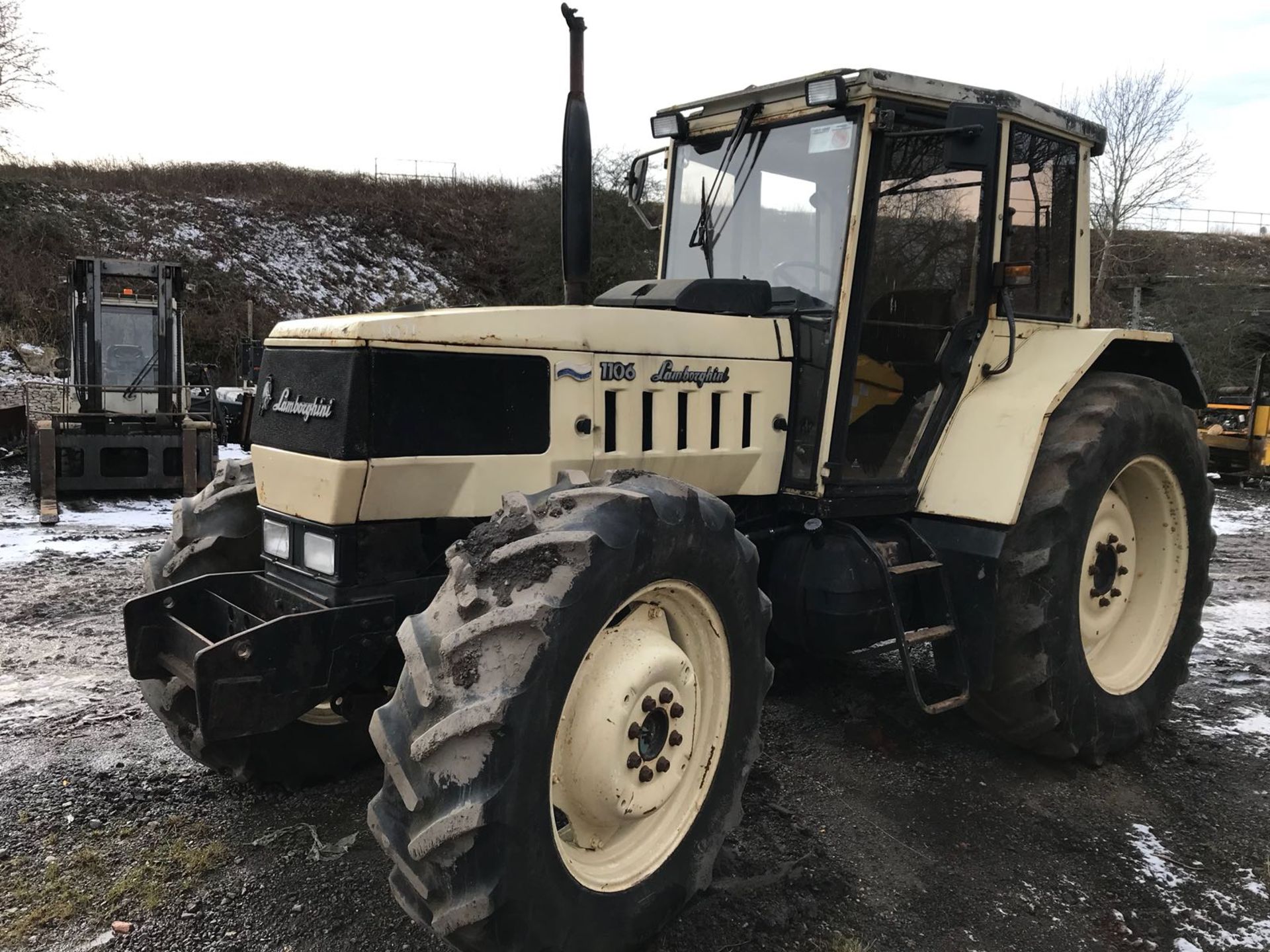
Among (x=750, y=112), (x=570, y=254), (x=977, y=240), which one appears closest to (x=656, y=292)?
(x=570, y=254)

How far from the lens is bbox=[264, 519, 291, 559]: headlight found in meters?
2.95

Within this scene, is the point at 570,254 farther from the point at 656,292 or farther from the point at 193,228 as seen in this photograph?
the point at 193,228

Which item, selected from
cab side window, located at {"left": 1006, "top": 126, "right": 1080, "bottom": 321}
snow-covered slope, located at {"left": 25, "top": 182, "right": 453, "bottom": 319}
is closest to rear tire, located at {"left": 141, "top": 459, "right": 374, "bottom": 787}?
cab side window, located at {"left": 1006, "top": 126, "right": 1080, "bottom": 321}

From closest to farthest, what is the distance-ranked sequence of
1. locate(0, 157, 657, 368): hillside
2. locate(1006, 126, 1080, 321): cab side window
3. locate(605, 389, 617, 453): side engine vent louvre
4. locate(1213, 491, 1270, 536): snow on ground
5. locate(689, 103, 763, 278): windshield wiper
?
locate(605, 389, 617, 453): side engine vent louvre
locate(689, 103, 763, 278): windshield wiper
locate(1006, 126, 1080, 321): cab side window
locate(1213, 491, 1270, 536): snow on ground
locate(0, 157, 657, 368): hillside

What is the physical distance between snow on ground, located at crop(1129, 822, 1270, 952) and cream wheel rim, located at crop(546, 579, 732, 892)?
4.90 ft

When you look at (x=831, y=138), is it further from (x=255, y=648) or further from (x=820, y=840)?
(x=255, y=648)

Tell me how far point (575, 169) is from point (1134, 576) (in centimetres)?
316

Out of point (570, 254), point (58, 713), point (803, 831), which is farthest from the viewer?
point (58, 713)

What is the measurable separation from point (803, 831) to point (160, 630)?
88.3 inches

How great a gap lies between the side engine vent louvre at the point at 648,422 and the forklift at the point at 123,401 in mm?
9424

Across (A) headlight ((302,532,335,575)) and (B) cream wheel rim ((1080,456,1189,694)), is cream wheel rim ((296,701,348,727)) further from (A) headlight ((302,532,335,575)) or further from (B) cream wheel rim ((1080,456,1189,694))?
(B) cream wheel rim ((1080,456,1189,694))

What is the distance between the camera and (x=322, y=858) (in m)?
3.08

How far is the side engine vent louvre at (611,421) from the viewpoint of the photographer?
310 cm

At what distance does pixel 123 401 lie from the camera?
13.0 meters
